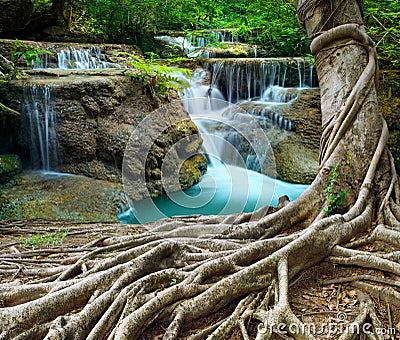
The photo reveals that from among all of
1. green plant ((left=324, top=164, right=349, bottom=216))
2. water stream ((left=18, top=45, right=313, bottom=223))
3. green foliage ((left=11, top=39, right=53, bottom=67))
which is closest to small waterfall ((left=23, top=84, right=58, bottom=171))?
water stream ((left=18, top=45, right=313, bottom=223))

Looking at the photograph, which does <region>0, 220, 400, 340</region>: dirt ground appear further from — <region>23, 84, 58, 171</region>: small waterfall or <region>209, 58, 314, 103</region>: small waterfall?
<region>209, 58, 314, 103</region>: small waterfall

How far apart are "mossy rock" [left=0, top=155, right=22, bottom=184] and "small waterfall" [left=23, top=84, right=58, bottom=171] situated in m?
0.30

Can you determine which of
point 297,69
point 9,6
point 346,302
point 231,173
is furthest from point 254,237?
point 9,6

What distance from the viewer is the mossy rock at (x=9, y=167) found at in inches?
228

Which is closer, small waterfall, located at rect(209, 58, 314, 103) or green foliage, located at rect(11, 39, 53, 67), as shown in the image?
green foliage, located at rect(11, 39, 53, 67)

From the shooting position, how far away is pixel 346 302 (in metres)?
2.23

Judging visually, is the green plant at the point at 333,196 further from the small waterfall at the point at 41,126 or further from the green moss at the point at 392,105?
the small waterfall at the point at 41,126

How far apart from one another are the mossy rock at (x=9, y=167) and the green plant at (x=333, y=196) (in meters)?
5.26

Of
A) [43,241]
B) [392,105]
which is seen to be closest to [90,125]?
[43,241]

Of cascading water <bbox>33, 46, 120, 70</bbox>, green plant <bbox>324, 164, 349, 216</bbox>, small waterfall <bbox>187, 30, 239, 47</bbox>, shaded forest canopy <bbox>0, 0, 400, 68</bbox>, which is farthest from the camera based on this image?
small waterfall <bbox>187, 30, 239, 47</bbox>

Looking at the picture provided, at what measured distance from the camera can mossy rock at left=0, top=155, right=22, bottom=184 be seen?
5785 millimetres

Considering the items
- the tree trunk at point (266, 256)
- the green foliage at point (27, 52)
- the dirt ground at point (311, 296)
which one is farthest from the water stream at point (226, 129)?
the tree trunk at point (266, 256)

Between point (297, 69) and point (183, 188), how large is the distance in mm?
5227

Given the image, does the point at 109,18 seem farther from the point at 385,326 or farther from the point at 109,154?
the point at 385,326
